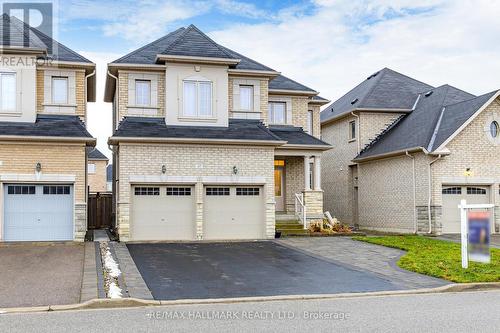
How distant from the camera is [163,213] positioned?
21.6 metres

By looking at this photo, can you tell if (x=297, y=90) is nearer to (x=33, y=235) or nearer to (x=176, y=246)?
(x=176, y=246)

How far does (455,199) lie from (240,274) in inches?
583

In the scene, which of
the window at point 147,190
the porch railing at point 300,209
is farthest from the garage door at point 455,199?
the window at point 147,190

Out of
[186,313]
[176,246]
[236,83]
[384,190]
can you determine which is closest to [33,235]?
[176,246]

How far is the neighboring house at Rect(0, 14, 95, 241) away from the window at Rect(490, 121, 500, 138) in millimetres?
17032

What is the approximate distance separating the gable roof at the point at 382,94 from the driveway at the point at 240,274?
545 inches

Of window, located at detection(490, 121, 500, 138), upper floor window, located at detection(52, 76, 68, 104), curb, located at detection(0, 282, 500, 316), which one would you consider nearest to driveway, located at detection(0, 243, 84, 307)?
curb, located at detection(0, 282, 500, 316)

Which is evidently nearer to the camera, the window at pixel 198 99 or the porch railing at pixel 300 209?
the window at pixel 198 99

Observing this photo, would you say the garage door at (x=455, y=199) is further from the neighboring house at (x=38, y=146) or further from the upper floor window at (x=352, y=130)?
the neighboring house at (x=38, y=146)

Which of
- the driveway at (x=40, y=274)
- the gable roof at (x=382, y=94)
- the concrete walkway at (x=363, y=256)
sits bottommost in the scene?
→ the concrete walkway at (x=363, y=256)

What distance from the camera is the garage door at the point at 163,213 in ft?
70.1

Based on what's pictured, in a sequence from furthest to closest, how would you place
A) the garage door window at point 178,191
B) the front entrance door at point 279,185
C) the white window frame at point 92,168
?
the white window frame at point 92,168
the front entrance door at point 279,185
the garage door window at point 178,191

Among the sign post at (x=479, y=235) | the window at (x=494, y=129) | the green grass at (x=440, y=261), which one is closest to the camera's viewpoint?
the sign post at (x=479, y=235)

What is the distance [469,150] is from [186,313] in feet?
62.7
